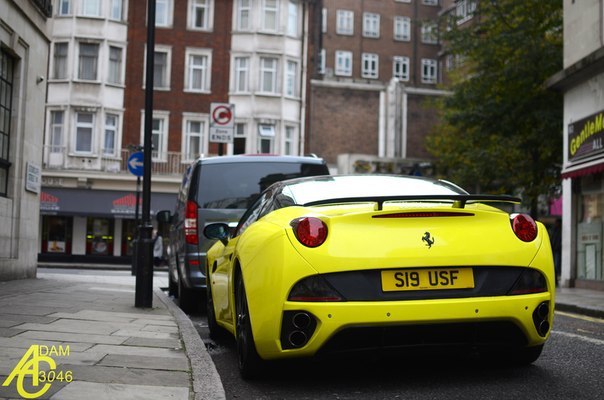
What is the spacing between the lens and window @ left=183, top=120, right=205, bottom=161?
39344 millimetres

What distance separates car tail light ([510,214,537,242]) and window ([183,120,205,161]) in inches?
1368

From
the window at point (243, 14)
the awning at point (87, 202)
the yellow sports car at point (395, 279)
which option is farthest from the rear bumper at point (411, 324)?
the window at point (243, 14)

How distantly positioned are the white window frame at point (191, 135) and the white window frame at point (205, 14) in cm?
453

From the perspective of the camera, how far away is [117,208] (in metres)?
37.3

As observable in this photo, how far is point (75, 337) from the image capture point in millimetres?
6293

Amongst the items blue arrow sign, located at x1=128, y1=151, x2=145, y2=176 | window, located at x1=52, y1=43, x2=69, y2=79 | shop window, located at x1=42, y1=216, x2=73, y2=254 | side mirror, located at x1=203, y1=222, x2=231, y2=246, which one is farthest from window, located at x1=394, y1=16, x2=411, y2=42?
side mirror, located at x1=203, y1=222, x2=231, y2=246

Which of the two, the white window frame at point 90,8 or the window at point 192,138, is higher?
the white window frame at point 90,8

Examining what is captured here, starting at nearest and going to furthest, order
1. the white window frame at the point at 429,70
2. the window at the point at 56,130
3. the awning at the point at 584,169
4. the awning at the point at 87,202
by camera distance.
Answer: the awning at the point at 584,169 < the awning at the point at 87,202 < the window at the point at 56,130 < the white window frame at the point at 429,70

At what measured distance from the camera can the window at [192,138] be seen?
129ft

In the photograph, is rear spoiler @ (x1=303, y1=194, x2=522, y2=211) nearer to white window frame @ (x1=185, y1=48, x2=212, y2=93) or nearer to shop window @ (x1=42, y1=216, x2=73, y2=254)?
shop window @ (x1=42, y1=216, x2=73, y2=254)

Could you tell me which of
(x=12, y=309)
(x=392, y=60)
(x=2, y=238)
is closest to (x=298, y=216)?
(x=12, y=309)

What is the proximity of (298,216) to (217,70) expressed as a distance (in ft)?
117

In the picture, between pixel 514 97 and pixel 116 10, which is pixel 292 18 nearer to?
pixel 116 10

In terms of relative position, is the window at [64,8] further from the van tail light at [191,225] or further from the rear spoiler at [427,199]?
the rear spoiler at [427,199]
